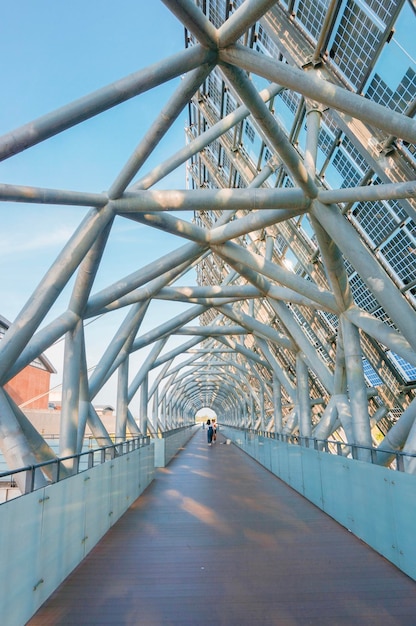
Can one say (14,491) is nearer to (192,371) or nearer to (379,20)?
(379,20)

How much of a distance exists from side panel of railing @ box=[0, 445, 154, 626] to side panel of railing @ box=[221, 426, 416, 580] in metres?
4.44

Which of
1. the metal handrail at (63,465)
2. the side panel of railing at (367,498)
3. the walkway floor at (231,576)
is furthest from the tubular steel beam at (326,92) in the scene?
the metal handrail at (63,465)

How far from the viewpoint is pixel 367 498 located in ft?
25.8

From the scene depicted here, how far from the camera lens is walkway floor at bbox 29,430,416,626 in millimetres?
5273

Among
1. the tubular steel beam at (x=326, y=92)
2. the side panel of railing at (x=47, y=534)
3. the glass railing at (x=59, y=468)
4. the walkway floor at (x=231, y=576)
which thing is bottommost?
the walkway floor at (x=231, y=576)

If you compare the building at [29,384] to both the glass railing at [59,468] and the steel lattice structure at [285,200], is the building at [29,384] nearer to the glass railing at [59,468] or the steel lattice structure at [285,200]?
the steel lattice structure at [285,200]

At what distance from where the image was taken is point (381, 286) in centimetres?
956

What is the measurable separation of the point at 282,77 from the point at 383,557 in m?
7.21

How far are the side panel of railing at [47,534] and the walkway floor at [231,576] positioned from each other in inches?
8.5

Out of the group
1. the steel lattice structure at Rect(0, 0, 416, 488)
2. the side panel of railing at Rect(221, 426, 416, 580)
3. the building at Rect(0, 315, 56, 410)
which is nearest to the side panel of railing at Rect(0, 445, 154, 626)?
the steel lattice structure at Rect(0, 0, 416, 488)

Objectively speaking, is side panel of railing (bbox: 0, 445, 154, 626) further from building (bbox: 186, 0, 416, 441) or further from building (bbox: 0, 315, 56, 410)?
building (bbox: 0, 315, 56, 410)

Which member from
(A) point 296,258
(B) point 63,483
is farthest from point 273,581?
(A) point 296,258

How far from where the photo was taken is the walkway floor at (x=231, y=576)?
5.27 m

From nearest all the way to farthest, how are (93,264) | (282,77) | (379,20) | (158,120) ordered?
1. (282,77)
2. (379,20)
3. (158,120)
4. (93,264)
